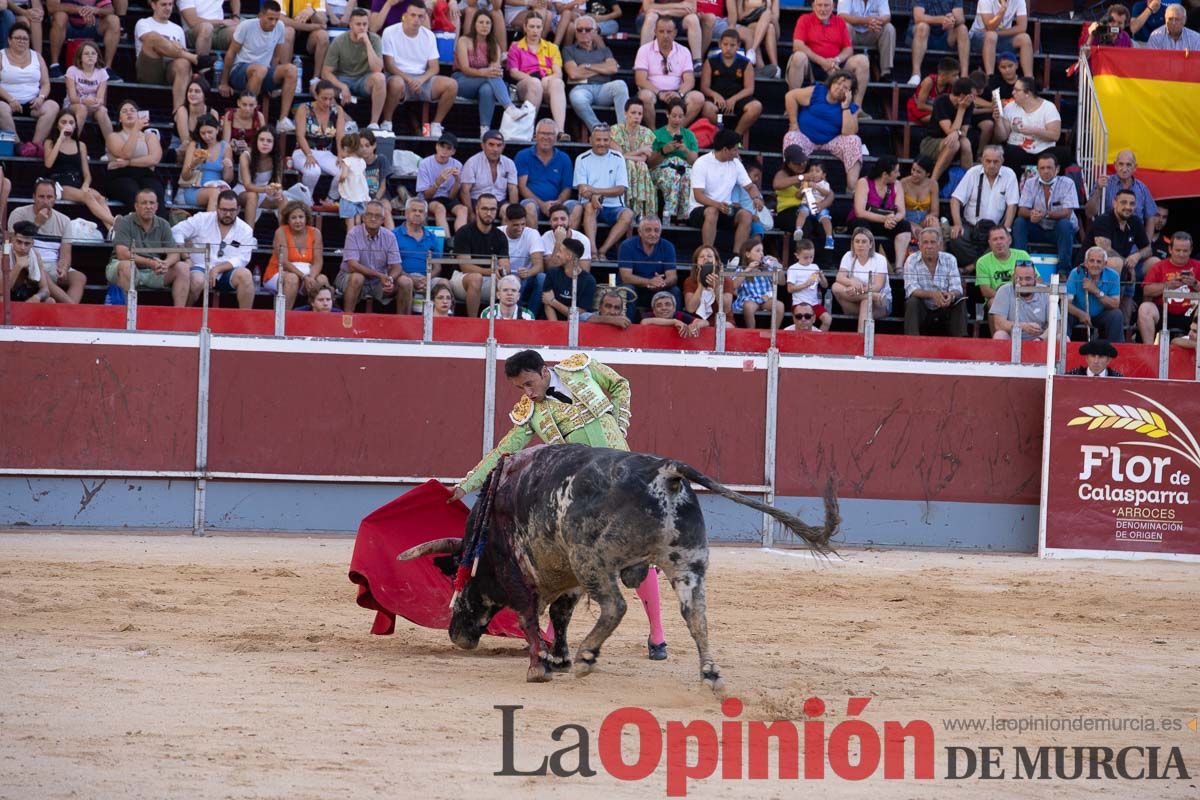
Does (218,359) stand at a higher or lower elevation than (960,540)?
higher

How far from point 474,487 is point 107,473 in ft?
16.8

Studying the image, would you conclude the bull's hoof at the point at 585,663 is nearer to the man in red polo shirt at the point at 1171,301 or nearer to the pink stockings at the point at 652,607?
the pink stockings at the point at 652,607

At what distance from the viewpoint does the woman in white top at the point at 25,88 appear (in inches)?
510

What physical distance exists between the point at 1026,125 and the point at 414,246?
6036 millimetres

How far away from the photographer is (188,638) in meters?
6.93

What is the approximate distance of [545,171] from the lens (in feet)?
44.3

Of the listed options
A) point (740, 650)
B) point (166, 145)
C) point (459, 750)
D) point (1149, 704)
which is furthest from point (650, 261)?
point (459, 750)

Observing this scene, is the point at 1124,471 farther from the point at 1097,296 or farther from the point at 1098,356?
the point at 1097,296

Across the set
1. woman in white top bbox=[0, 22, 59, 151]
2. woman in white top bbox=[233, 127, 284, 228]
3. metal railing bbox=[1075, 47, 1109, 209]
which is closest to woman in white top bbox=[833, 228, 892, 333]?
metal railing bbox=[1075, 47, 1109, 209]

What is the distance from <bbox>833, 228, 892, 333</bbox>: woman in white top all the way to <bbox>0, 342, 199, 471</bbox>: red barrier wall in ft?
16.1

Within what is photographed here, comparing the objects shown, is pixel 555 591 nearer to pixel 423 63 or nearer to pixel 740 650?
pixel 740 650

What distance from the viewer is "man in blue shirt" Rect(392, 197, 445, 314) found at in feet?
38.5

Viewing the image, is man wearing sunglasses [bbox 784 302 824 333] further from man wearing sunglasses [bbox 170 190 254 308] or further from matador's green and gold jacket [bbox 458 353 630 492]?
matador's green and gold jacket [bbox 458 353 630 492]

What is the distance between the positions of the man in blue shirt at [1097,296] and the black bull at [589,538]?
22.5 feet
